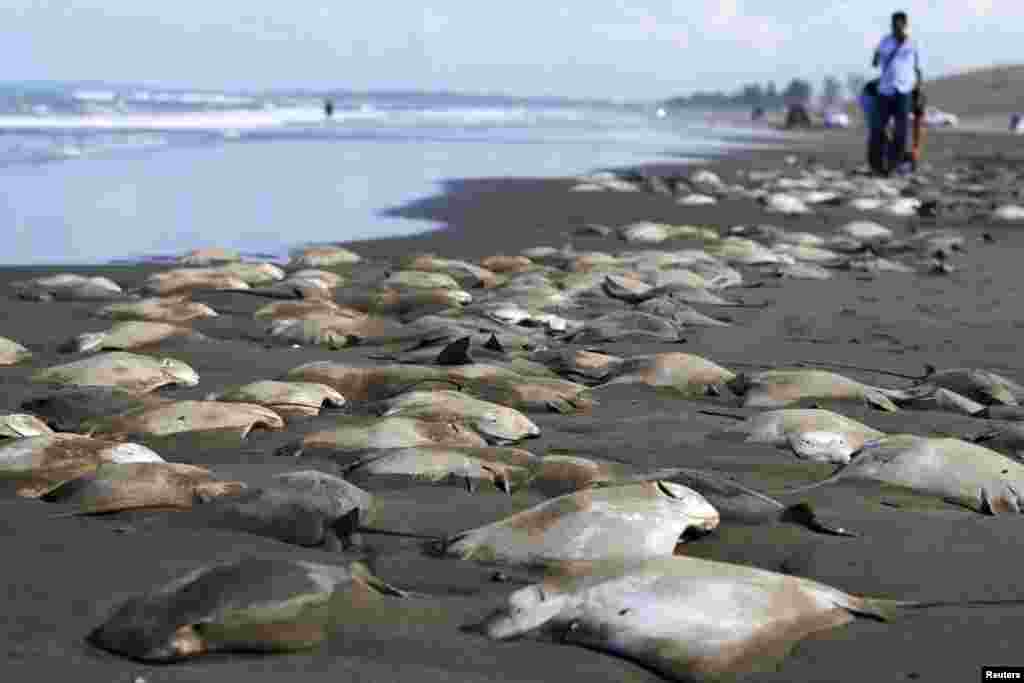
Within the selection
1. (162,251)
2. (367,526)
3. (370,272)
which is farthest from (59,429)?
(162,251)

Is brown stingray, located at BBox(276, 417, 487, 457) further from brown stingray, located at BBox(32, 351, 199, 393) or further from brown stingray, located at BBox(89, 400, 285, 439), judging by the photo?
brown stingray, located at BBox(32, 351, 199, 393)

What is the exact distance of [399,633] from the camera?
8.72ft

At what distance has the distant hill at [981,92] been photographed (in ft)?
266

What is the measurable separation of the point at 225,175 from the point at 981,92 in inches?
3435

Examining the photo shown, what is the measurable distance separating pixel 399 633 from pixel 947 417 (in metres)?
2.75

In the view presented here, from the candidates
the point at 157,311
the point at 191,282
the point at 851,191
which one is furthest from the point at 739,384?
the point at 851,191

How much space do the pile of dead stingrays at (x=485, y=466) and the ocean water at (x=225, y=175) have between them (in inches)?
160

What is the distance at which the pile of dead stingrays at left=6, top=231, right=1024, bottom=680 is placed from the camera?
2.56 meters

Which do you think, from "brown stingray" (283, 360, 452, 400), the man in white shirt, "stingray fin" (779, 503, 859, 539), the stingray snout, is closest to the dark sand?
"stingray fin" (779, 503, 859, 539)

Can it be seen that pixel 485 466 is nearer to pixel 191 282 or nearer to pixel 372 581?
pixel 372 581

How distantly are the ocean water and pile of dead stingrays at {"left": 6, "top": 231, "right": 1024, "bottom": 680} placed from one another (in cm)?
407

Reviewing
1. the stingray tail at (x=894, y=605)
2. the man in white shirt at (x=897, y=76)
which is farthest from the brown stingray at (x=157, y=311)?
the man in white shirt at (x=897, y=76)

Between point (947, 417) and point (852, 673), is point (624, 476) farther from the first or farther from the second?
point (947, 417)

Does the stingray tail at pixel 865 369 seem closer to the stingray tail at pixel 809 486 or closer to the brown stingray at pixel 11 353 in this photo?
the stingray tail at pixel 809 486
